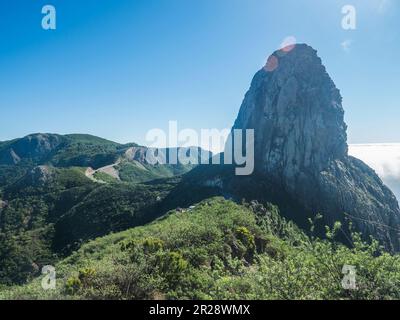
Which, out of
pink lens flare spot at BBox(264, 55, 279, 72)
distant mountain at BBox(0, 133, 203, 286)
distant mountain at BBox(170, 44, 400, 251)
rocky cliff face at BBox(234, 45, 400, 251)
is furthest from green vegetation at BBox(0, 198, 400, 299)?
pink lens flare spot at BBox(264, 55, 279, 72)

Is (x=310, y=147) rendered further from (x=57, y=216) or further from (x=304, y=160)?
(x=57, y=216)

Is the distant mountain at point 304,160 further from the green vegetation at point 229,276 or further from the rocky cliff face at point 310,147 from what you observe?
the green vegetation at point 229,276

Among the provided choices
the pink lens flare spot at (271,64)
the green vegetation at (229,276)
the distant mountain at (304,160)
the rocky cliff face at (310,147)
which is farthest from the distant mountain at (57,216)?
the green vegetation at (229,276)

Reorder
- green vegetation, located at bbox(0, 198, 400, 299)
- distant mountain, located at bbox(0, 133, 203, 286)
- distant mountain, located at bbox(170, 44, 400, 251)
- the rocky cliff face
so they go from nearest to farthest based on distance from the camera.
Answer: green vegetation, located at bbox(0, 198, 400, 299) < distant mountain, located at bbox(0, 133, 203, 286) < distant mountain, located at bbox(170, 44, 400, 251) < the rocky cliff face

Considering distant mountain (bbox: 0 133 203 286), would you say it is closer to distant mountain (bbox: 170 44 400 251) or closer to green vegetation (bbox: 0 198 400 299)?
distant mountain (bbox: 170 44 400 251)

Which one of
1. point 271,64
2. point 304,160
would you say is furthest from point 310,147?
point 271,64
